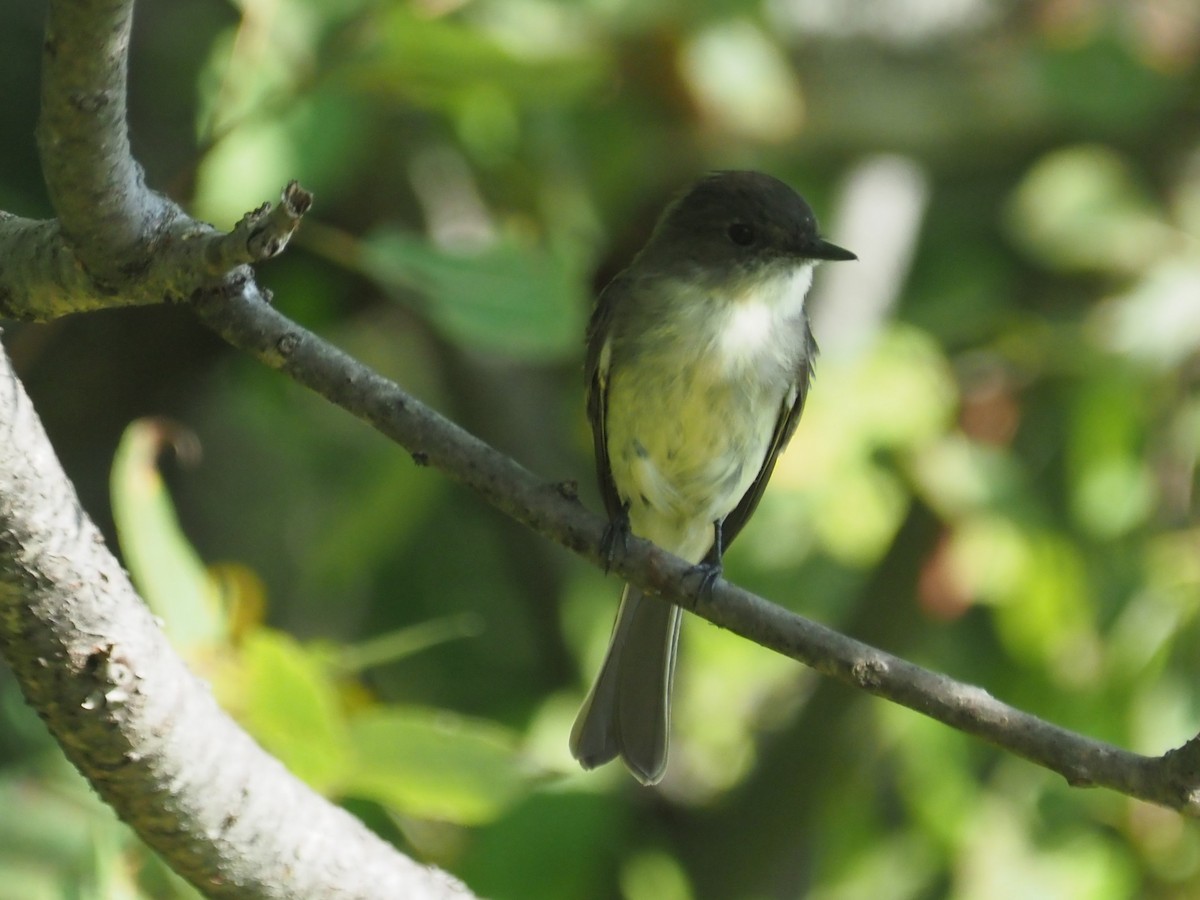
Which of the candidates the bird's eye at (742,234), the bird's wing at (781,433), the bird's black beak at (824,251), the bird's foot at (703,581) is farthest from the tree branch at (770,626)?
the bird's eye at (742,234)

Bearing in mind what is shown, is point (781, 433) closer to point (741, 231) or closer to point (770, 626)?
point (741, 231)

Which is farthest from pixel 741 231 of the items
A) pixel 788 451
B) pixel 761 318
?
pixel 788 451

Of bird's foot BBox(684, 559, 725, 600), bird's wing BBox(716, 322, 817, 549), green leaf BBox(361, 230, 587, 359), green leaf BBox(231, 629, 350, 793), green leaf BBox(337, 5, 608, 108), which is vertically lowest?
bird's wing BBox(716, 322, 817, 549)

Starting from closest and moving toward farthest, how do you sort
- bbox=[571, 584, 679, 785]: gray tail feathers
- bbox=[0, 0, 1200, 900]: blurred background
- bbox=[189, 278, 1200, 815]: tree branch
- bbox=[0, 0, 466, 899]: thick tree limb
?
bbox=[0, 0, 466, 899]: thick tree limb, bbox=[189, 278, 1200, 815]: tree branch, bbox=[0, 0, 1200, 900]: blurred background, bbox=[571, 584, 679, 785]: gray tail feathers

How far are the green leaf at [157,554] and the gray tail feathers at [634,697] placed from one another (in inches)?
33.5

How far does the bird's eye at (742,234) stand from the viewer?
11.0 ft

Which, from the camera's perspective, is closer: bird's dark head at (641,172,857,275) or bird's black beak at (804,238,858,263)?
bird's black beak at (804,238,858,263)

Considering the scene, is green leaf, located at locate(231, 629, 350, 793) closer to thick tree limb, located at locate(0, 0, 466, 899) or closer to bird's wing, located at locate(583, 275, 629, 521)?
thick tree limb, located at locate(0, 0, 466, 899)

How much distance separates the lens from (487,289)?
2541 millimetres

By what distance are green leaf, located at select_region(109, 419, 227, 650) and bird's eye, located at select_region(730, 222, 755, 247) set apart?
4.90 feet

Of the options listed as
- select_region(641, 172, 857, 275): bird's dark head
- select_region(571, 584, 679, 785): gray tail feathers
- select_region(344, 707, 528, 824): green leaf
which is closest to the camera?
select_region(344, 707, 528, 824): green leaf

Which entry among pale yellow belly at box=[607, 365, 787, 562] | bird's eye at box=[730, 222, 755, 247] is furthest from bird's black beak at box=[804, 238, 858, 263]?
pale yellow belly at box=[607, 365, 787, 562]

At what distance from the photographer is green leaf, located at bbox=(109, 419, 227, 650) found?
2.21m

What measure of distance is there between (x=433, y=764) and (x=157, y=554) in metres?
0.51
